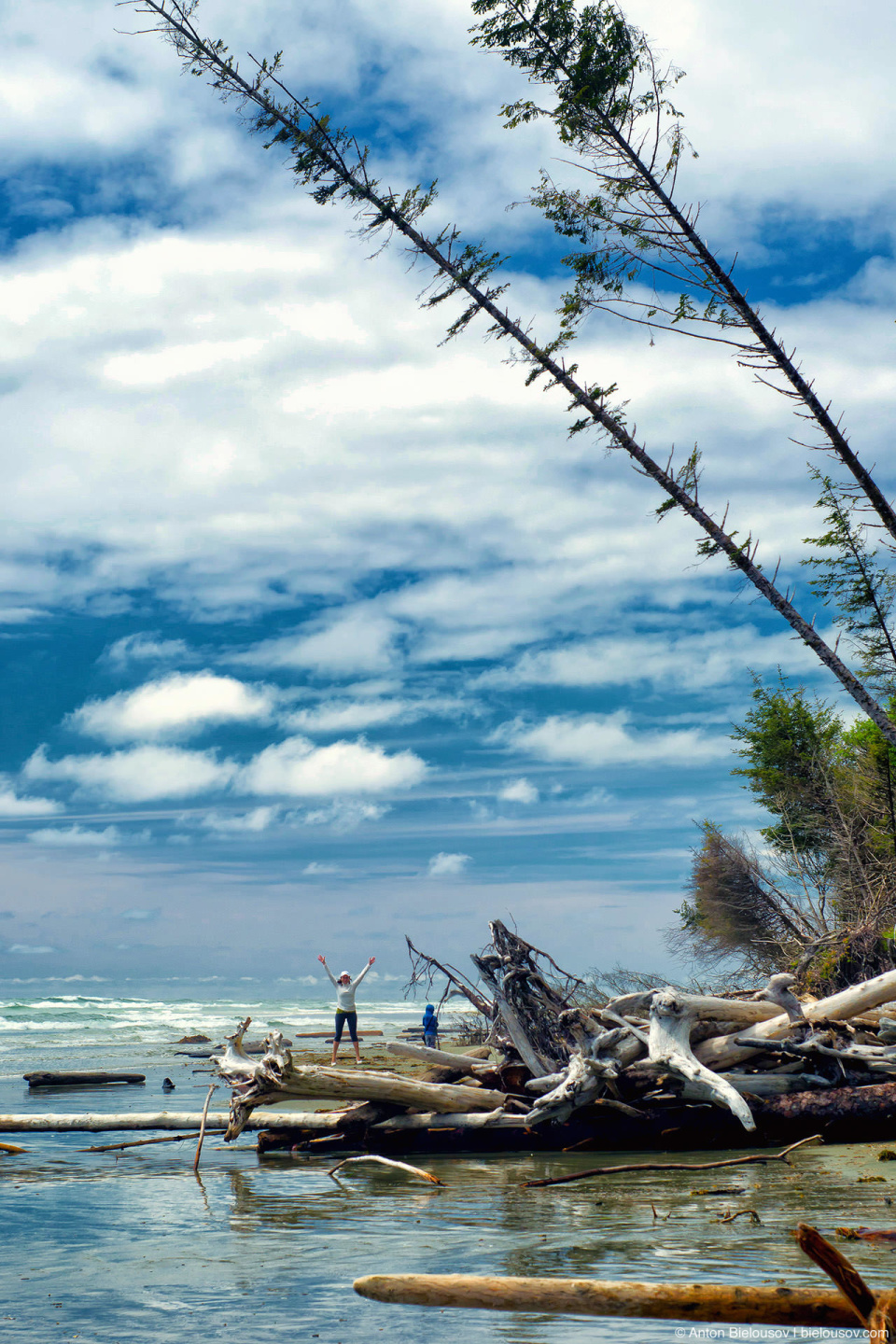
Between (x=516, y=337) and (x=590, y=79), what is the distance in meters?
3.92

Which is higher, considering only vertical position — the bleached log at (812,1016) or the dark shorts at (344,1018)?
the bleached log at (812,1016)

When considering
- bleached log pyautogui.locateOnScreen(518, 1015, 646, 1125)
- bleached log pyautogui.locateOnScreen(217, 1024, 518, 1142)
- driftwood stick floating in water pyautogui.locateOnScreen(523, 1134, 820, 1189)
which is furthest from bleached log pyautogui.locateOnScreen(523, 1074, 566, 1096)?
driftwood stick floating in water pyautogui.locateOnScreen(523, 1134, 820, 1189)

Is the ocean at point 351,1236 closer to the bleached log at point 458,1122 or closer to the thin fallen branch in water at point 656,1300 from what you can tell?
the bleached log at point 458,1122

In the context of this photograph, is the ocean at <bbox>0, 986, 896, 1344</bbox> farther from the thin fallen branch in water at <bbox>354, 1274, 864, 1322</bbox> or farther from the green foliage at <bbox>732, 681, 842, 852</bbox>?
the green foliage at <bbox>732, 681, 842, 852</bbox>

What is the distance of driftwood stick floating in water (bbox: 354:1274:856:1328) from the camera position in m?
3.40

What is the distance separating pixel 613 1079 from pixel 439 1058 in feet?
8.42

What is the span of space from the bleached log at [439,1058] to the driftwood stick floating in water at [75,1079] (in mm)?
11341

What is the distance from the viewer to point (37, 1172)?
12047mm

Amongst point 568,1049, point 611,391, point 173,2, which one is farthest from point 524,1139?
point 173,2

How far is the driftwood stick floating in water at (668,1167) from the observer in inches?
362

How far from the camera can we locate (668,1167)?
912 centimetres

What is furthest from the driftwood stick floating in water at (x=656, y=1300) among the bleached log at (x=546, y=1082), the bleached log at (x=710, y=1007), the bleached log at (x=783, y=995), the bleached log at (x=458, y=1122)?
the bleached log at (x=783, y=995)

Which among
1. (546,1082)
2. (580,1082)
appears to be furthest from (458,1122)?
(580,1082)

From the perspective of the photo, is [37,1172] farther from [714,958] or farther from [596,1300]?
[714,958]
